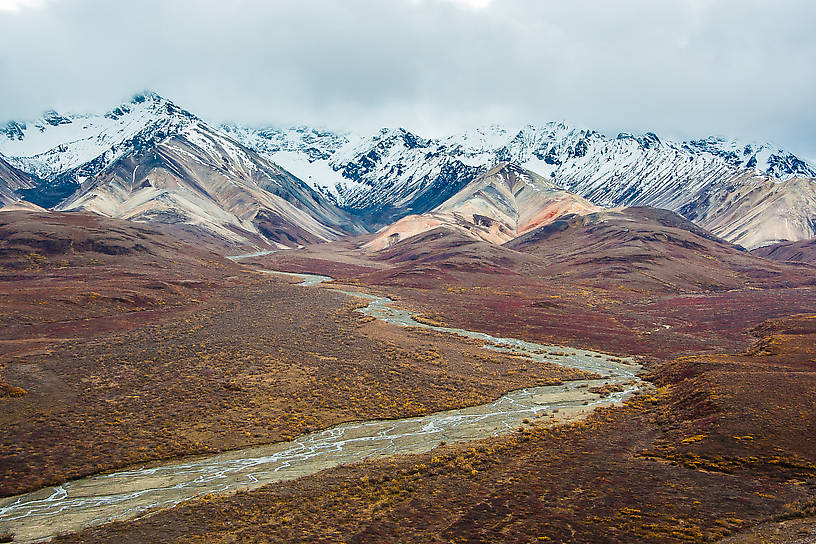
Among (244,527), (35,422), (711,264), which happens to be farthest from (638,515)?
(711,264)

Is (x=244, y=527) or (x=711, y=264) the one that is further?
(x=711, y=264)

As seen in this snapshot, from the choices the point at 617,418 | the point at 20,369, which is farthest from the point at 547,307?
the point at 20,369

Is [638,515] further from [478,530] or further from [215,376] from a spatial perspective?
[215,376]

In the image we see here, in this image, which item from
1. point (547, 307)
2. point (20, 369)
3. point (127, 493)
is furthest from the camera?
point (547, 307)

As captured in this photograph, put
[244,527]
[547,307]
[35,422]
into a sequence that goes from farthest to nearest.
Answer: [547,307] < [35,422] < [244,527]

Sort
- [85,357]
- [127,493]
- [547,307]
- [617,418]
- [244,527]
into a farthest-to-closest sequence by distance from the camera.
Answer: [547,307], [85,357], [617,418], [127,493], [244,527]

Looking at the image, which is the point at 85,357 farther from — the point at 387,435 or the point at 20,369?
the point at 387,435

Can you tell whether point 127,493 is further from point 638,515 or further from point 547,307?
point 547,307

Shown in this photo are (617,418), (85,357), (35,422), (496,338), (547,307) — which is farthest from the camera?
(547,307)
